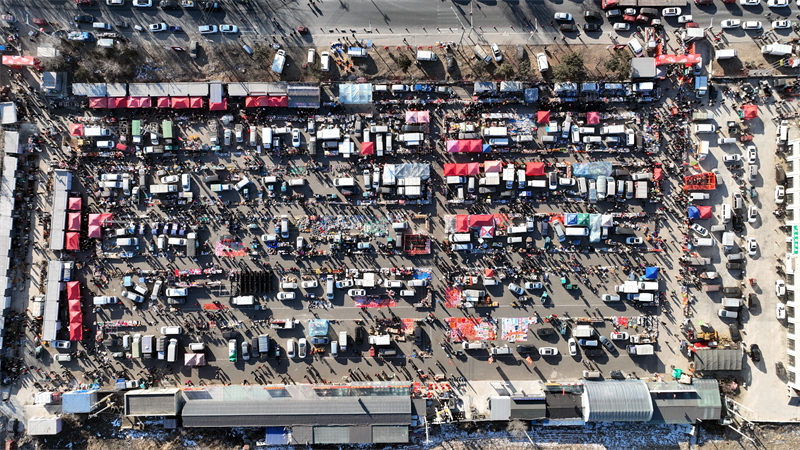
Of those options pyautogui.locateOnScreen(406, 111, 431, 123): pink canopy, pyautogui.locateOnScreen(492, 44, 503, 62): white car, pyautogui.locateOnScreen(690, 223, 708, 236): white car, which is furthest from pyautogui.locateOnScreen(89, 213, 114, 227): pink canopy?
pyautogui.locateOnScreen(690, 223, 708, 236): white car

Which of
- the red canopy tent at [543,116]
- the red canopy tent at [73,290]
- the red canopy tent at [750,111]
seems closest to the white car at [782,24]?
the red canopy tent at [750,111]

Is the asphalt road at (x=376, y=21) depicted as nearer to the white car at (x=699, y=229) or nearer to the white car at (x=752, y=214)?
the white car at (x=699, y=229)

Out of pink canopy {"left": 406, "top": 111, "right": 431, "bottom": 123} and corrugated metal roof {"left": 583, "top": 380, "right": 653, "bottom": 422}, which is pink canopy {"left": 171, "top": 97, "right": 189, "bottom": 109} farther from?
corrugated metal roof {"left": 583, "top": 380, "right": 653, "bottom": 422}

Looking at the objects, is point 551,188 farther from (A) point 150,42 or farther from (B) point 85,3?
(B) point 85,3

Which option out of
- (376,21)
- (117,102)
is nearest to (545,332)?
(376,21)

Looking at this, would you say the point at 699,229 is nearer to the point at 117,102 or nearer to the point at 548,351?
the point at 548,351

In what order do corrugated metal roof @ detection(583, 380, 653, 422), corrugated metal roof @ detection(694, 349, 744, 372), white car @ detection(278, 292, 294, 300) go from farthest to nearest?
white car @ detection(278, 292, 294, 300), corrugated metal roof @ detection(694, 349, 744, 372), corrugated metal roof @ detection(583, 380, 653, 422)
